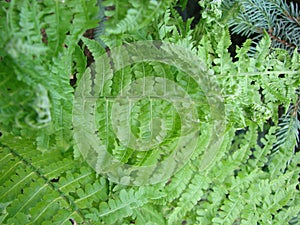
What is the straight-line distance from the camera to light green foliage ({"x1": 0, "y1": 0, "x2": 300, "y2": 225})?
0.66 metres

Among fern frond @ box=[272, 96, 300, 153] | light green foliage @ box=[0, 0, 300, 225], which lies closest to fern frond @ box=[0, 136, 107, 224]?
light green foliage @ box=[0, 0, 300, 225]

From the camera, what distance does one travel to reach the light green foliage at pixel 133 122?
664 millimetres

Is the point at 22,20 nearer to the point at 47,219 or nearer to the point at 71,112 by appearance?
the point at 71,112

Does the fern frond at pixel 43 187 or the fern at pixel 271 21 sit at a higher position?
the fern at pixel 271 21

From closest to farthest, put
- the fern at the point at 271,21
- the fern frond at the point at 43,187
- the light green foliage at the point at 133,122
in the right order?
the light green foliage at the point at 133,122 < the fern frond at the point at 43,187 < the fern at the point at 271,21

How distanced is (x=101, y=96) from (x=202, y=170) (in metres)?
0.39

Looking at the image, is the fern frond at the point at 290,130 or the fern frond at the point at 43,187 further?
the fern frond at the point at 290,130

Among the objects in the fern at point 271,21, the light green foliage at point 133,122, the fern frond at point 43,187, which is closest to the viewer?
the light green foliage at point 133,122

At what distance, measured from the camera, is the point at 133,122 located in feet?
2.95

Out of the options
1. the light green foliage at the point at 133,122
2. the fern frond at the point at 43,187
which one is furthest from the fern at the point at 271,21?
the fern frond at the point at 43,187

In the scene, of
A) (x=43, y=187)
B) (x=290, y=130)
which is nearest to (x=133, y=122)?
(x=43, y=187)

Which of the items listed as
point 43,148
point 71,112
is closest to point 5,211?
point 43,148

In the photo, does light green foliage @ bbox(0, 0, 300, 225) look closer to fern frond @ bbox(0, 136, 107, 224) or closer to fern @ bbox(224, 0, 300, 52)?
fern frond @ bbox(0, 136, 107, 224)

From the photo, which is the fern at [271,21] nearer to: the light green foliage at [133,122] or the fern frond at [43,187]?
the light green foliage at [133,122]
